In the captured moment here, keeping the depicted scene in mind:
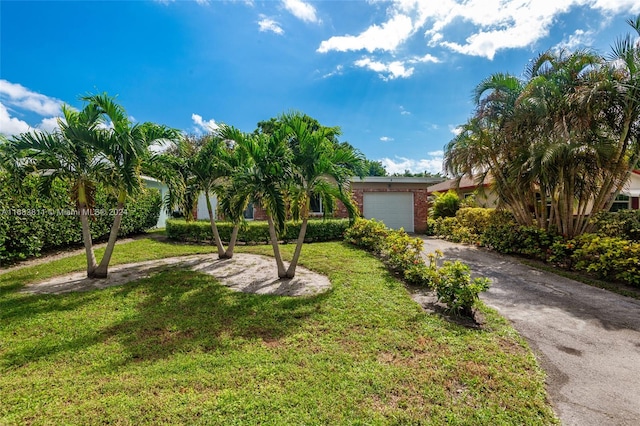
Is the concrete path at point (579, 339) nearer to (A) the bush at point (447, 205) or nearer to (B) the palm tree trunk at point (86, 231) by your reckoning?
(B) the palm tree trunk at point (86, 231)

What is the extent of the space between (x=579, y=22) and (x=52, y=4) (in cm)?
1462

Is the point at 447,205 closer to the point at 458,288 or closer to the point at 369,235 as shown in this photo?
the point at 369,235

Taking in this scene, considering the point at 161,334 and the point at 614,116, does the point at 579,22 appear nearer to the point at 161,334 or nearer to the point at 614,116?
the point at 614,116

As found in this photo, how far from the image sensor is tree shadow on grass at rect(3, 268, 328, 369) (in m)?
3.53

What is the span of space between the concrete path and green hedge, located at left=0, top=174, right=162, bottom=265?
24.0 ft

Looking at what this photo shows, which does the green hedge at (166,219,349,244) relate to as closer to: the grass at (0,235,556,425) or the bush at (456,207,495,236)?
the bush at (456,207,495,236)

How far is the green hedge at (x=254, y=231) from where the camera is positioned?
11602 mm

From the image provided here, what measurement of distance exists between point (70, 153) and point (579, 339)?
31.0ft

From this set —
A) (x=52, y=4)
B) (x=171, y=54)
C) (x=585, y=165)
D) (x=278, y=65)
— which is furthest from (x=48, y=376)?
(x=585, y=165)

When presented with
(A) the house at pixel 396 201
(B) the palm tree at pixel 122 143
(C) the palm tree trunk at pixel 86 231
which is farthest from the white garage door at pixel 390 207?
(C) the palm tree trunk at pixel 86 231

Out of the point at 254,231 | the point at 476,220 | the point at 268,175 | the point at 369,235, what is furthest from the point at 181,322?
the point at 476,220

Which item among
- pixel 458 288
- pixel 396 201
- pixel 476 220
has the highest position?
pixel 396 201

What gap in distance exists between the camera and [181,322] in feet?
14.2

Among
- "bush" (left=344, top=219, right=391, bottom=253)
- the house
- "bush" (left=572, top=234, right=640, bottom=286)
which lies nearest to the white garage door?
the house
